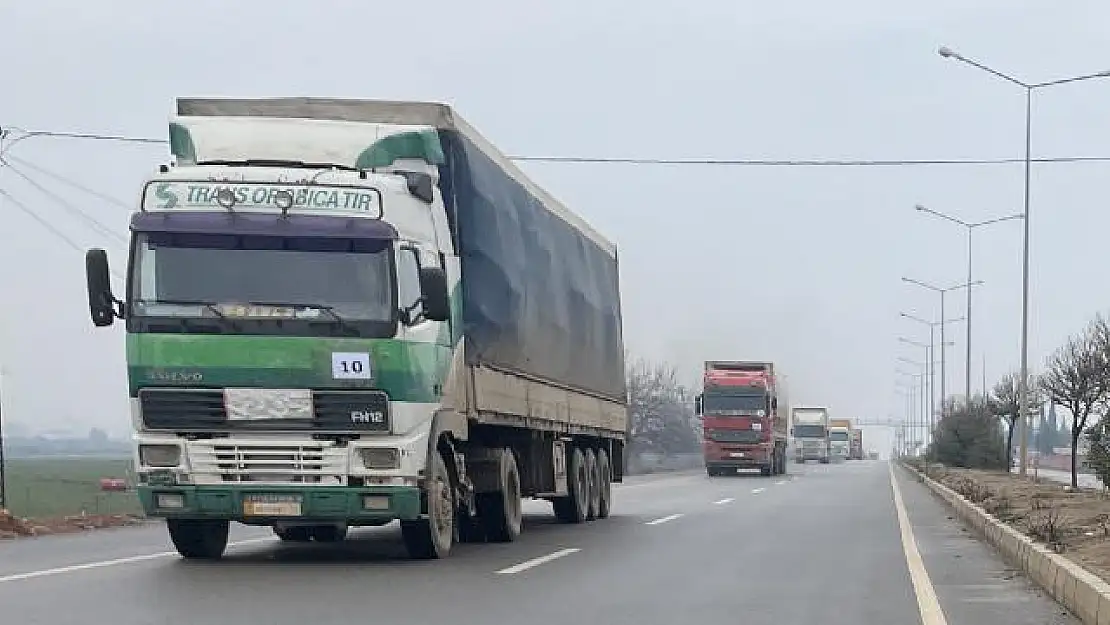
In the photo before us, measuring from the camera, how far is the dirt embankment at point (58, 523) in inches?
778

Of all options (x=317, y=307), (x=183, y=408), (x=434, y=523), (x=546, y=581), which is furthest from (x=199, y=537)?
(x=546, y=581)

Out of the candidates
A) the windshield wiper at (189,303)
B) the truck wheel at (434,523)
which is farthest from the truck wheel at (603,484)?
the windshield wiper at (189,303)

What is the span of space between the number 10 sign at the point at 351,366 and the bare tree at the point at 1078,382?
96.4 ft

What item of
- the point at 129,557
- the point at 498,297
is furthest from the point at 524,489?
the point at 129,557

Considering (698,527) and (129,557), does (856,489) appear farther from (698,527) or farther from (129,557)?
(129,557)

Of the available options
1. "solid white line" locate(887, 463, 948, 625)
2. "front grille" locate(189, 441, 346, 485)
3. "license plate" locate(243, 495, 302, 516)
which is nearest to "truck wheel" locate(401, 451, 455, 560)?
"front grille" locate(189, 441, 346, 485)

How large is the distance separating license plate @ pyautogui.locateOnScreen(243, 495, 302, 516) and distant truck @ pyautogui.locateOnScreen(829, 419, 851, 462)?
93.7 metres

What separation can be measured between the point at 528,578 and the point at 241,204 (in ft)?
13.0

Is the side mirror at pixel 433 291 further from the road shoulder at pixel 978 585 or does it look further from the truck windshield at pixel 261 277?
the road shoulder at pixel 978 585

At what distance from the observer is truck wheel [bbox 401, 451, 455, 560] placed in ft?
47.2

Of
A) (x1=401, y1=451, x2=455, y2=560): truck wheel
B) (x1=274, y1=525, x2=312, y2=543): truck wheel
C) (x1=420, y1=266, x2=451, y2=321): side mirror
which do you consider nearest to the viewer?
(x1=420, y1=266, x2=451, y2=321): side mirror

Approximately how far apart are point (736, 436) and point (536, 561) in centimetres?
4189

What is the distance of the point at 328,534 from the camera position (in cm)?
1780

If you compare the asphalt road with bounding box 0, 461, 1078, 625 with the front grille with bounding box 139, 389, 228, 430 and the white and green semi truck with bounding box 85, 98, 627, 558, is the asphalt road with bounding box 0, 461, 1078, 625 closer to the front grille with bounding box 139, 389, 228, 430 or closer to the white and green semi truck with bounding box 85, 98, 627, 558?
the white and green semi truck with bounding box 85, 98, 627, 558
